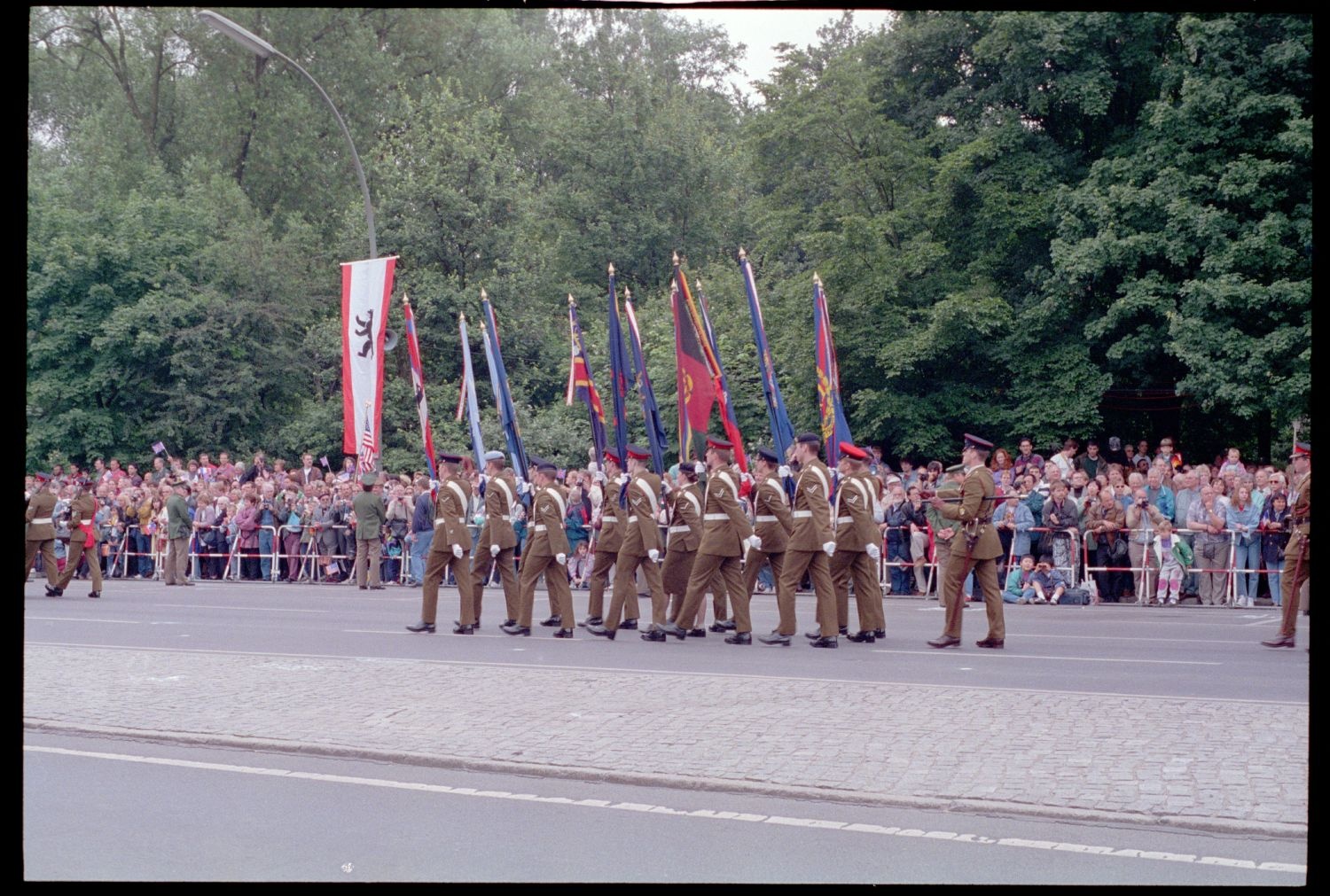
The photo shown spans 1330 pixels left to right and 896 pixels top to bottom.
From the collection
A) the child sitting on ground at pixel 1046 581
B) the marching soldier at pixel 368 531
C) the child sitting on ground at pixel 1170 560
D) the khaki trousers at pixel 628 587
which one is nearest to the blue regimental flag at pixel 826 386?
the child sitting on ground at pixel 1046 581

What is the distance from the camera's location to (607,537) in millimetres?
15641

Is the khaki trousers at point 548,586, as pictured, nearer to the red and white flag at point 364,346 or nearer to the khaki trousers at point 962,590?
the khaki trousers at point 962,590

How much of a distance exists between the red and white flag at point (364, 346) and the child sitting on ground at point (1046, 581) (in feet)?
31.0

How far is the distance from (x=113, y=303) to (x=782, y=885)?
114ft

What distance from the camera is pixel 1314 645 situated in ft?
14.3

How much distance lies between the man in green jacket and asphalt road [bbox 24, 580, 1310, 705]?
399cm

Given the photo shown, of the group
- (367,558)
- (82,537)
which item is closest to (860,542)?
(367,558)

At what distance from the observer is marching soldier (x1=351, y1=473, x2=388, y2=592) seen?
953 inches

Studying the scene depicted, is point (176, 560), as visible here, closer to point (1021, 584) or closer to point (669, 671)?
point (1021, 584)

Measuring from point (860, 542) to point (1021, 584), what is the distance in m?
A: 6.43

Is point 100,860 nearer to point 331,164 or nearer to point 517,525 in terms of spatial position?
point 517,525

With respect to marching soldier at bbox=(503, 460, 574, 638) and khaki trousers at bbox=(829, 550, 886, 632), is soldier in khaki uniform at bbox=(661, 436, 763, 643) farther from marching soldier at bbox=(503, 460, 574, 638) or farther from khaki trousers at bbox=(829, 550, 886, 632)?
marching soldier at bbox=(503, 460, 574, 638)

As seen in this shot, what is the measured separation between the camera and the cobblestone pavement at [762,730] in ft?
24.6

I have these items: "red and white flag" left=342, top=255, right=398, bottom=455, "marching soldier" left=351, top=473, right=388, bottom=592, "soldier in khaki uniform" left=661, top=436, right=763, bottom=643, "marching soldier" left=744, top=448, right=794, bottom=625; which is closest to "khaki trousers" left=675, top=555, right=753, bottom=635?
"soldier in khaki uniform" left=661, top=436, right=763, bottom=643
